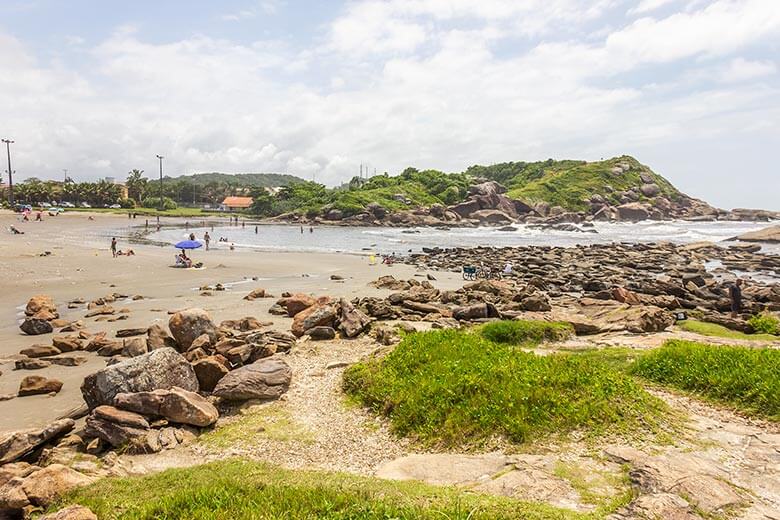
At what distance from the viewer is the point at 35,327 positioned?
18.3 metres

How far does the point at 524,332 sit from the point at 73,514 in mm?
12709

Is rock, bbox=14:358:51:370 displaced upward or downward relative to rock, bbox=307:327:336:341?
downward

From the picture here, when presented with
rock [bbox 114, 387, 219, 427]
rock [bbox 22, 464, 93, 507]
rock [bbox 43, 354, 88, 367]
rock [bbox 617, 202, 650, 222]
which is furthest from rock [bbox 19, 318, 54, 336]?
rock [bbox 617, 202, 650, 222]

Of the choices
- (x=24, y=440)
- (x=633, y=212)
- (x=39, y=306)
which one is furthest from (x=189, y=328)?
(x=633, y=212)

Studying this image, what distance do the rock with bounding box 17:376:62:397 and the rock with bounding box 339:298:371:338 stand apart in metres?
7.89

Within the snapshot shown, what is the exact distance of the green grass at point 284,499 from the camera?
19.3 ft

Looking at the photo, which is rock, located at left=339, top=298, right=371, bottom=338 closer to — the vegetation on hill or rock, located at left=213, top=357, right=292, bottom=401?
rock, located at left=213, top=357, right=292, bottom=401

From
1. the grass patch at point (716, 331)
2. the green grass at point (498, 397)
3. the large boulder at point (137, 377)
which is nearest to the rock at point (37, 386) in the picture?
the large boulder at point (137, 377)

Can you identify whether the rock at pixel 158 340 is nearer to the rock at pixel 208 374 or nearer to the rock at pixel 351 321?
the rock at pixel 208 374

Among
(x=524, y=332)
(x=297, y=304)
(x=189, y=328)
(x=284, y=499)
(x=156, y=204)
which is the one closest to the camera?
(x=284, y=499)

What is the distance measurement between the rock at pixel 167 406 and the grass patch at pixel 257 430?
39 cm

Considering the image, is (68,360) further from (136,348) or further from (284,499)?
(284,499)

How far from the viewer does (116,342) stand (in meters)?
16.2

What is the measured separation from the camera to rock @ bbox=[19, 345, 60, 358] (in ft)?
49.7
